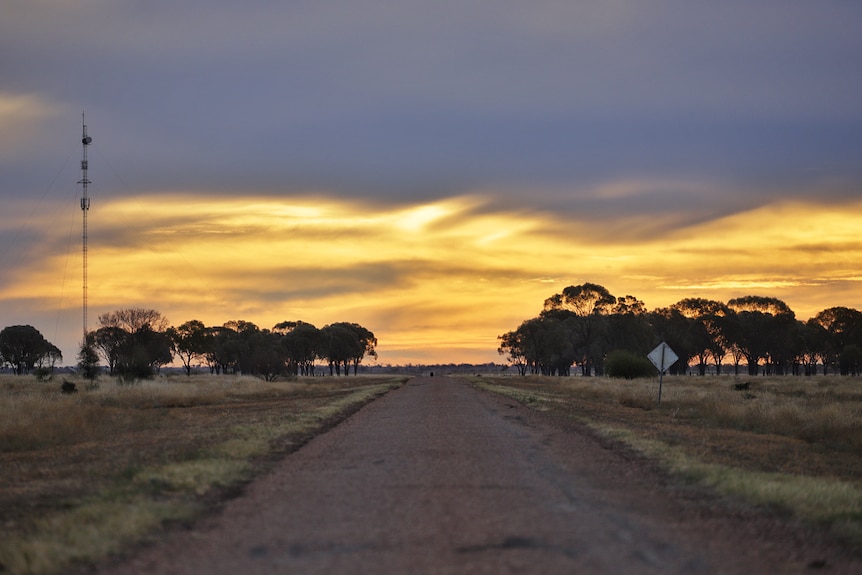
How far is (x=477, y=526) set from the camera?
8.88m

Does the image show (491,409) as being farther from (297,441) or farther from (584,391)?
(584,391)

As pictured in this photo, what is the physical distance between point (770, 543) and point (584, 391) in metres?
51.1

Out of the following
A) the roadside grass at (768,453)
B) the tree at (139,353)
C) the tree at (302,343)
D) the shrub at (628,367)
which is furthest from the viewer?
the tree at (302,343)

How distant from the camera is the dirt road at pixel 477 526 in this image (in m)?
A: 7.37

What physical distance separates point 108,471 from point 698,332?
128 meters

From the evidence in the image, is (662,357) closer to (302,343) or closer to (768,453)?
(768,453)

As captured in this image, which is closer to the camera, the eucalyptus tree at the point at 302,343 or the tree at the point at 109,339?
the tree at the point at 109,339

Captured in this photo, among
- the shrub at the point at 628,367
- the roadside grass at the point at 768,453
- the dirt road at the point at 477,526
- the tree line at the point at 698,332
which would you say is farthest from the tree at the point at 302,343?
the dirt road at the point at 477,526

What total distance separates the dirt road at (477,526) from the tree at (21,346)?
5856 inches

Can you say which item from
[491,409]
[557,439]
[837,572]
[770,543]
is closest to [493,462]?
[557,439]

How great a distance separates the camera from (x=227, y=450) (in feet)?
54.2

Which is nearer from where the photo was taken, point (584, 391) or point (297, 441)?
point (297, 441)

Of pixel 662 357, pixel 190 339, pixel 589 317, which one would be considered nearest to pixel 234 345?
pixel 190 339

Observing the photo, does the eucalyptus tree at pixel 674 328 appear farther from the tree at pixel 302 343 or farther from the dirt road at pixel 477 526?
the dirt road at pixel 477 526
